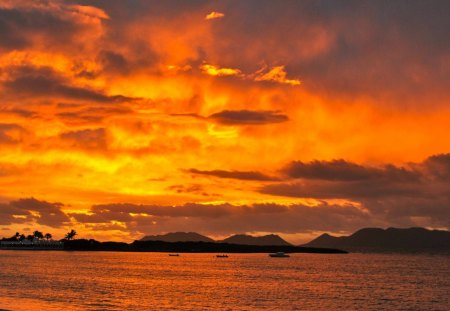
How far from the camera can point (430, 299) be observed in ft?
315

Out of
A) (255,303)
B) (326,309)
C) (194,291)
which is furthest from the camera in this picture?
(194,291)

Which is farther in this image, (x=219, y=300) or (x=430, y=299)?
(x=430, y=299)

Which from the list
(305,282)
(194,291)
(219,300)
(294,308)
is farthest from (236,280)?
(294,308)

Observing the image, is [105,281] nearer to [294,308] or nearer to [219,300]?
[219,300]

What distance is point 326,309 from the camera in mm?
80188

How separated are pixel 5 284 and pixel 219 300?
144 ft

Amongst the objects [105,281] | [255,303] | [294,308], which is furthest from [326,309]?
[105,281]

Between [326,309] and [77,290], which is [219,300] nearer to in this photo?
[326,309]

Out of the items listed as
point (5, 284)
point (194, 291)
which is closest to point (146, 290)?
point (194, 291)

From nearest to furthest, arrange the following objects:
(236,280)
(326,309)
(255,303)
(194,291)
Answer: (326,309) → (255,303) → (194,291) → (236,280)

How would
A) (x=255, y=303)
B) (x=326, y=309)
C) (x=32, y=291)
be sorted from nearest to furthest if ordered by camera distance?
(x=326, y=309), (x=255, y=303), (x=32, y=291)

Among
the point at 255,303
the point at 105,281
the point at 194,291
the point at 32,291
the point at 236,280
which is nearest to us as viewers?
the point at 255,303

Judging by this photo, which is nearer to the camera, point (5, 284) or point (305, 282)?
point (5, 284)

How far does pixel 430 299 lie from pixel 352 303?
55.6ft
